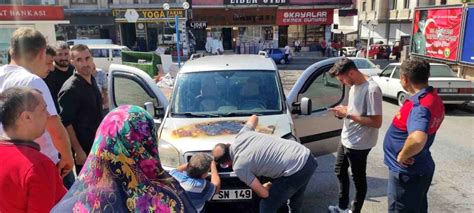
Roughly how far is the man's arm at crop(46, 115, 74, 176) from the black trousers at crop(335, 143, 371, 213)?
9.11ft

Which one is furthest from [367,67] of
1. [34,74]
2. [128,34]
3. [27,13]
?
[128,34]

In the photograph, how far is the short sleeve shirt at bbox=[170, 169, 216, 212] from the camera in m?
2.61

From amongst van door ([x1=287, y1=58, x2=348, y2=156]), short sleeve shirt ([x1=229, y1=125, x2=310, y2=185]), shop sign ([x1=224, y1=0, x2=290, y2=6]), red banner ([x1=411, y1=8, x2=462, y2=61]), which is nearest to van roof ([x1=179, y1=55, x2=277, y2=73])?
van door ([x1=287, y1=58, x2=348, y2=156])

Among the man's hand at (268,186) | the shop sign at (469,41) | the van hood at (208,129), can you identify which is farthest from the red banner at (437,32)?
the man's hand at (268,186)

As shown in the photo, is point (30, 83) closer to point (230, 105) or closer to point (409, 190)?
point (230, 105)

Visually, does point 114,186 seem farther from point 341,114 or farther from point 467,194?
point 467,194

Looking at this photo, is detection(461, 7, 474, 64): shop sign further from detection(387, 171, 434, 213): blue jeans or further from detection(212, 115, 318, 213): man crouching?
detection(212, 115, 318, 213): man crouching

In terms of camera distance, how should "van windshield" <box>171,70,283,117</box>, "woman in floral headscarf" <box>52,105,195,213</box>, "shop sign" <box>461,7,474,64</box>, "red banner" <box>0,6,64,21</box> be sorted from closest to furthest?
"woman in floral headscarf" <box>52,105,195,213</box>, "van windshield" <box>171,70,283,117</box>, "shop sign" <box>461,7,474,64</box>, "red banner" <box>0,6,64,21</box>

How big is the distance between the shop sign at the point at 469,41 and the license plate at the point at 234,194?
12.3m

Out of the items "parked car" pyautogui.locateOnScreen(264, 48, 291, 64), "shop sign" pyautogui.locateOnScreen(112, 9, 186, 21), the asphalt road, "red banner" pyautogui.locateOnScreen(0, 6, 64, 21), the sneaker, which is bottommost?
the asphalt road

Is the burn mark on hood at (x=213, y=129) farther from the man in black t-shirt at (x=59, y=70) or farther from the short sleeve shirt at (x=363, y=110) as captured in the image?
the man in black t-shirt at (x=59, y=70)

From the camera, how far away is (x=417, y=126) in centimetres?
280

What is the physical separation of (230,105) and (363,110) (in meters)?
1.63

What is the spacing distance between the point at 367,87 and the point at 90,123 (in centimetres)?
299
